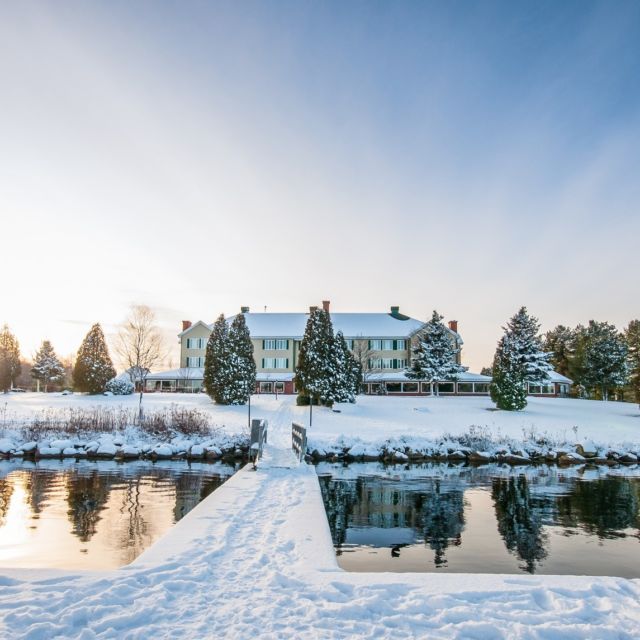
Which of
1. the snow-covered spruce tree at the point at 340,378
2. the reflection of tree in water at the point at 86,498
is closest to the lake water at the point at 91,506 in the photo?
the reflection of tree in water at the point at 86,498

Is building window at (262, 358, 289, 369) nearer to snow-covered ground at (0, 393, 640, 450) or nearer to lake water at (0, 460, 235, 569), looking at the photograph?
snow-covered ground at (0, 393, 640, 450)

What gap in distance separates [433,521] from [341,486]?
455 centimetres

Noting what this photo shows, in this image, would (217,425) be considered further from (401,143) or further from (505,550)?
(505,550)

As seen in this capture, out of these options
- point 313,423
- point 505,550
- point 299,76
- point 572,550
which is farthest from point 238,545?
point 313,423

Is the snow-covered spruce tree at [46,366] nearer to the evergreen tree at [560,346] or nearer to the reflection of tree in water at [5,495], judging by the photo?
the reflection of tree in water at [5,495]

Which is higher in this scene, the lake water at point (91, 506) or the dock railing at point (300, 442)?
the dock railing at point (300, 442)

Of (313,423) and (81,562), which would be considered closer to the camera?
(81,562)

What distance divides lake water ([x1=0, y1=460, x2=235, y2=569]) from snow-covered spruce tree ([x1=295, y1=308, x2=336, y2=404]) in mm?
16770

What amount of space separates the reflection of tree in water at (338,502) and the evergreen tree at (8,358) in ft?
181

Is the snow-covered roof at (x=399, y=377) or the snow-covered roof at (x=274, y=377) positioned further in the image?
the snow-covered roof at (x=274, y=377)

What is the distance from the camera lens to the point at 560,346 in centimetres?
6675

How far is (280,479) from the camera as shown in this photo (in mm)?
14289

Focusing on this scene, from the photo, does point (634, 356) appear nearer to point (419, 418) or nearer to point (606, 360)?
point (606, 360)

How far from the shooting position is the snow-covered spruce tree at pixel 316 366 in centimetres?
3647
